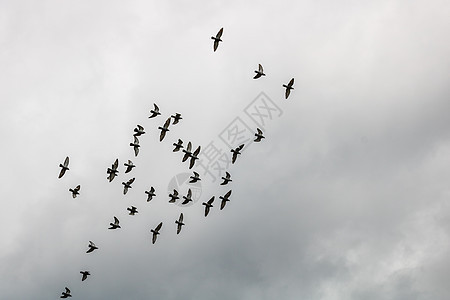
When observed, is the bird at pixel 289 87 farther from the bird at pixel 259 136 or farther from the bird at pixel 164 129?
the bird at pixel 164 129

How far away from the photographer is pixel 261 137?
603 ft

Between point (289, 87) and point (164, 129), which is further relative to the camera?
point (164, 129)

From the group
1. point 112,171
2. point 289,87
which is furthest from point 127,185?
point 289,87

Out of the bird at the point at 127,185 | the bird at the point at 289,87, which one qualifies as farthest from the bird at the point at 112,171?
the bird at the point at 289,87

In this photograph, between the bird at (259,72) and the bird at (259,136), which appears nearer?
the bird at (259,72)

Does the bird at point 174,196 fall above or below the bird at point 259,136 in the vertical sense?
below

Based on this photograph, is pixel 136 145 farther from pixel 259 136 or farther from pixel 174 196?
pixel 259 136

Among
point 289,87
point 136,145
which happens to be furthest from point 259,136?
point 136,145

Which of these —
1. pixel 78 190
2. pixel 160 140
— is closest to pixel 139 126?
pixel 160 140

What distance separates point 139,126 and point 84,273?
3349cm

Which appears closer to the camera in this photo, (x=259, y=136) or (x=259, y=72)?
(x=259, y=72)

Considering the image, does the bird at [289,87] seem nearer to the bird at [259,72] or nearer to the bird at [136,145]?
the bird at [259,72]

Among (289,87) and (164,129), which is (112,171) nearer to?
(164,129)

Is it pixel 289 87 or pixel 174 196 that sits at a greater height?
pixel 289 87
